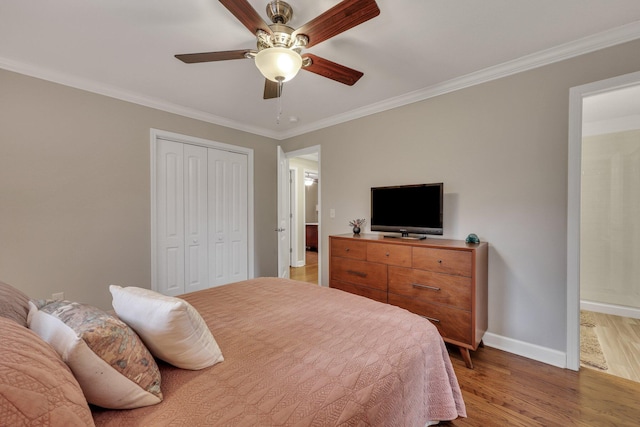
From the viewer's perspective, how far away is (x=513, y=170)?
230 cm

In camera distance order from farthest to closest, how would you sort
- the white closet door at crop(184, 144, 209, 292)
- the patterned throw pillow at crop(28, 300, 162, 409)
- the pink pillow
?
the white closet door at crop(184, 144, 209, 292) < the patterned throw pillow at crop(28, 300, 162, 409) < the pink pillow

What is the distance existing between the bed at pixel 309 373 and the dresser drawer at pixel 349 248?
3.28 ft

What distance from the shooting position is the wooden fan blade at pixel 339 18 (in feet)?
4.10

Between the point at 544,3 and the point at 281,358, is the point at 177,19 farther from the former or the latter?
the point at 544,3

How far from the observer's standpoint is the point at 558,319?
6.88 ft

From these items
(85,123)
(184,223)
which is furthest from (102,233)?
(85,123)

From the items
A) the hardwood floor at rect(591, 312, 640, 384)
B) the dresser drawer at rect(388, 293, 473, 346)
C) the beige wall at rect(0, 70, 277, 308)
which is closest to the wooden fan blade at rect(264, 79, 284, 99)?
the beige wall at rect(0, 70, 277, 308)

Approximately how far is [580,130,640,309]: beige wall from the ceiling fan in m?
3.57

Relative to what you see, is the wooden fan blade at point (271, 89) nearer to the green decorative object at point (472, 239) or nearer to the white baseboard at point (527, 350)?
the green decorative object at point (472, 239)

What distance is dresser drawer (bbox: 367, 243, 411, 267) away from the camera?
94.4 inches

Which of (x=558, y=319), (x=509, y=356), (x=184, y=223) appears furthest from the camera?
(x=184, y=223)

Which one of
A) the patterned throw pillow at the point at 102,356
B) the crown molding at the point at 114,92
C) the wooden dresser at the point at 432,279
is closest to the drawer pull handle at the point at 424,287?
the wooden dresser at the point at 432,279

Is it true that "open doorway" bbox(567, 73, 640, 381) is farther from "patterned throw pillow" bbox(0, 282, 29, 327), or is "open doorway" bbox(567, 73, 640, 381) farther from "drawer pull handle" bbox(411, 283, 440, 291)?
"patterned throw pillow" bbox(0, 282, 29, 327)

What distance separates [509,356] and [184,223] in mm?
3666
